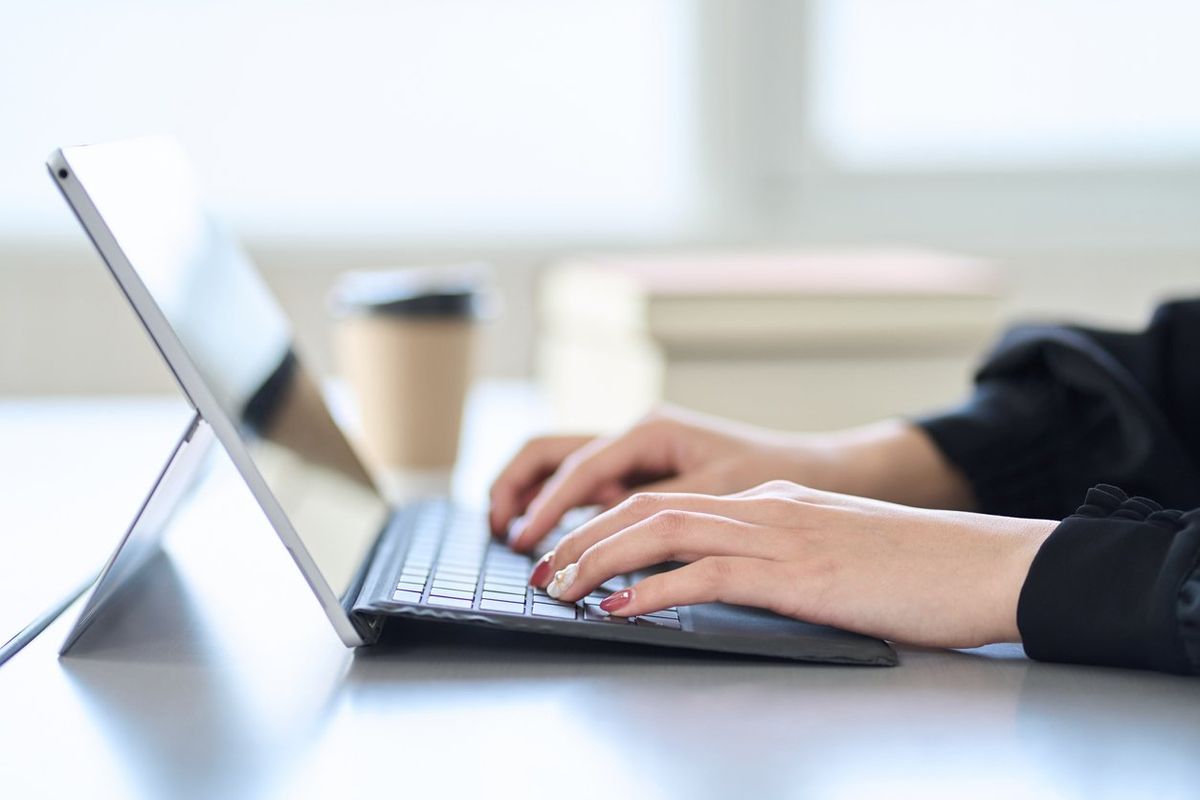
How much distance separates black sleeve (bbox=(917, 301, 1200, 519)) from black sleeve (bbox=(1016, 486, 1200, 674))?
25cm

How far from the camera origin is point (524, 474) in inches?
30.8

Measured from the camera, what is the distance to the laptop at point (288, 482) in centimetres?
47

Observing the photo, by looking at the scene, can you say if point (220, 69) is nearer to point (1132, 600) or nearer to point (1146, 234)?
point (1146, 234)

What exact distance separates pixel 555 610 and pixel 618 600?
28mm

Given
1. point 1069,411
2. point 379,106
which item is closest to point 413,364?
point 1069,411

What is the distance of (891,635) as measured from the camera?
1.67 feet

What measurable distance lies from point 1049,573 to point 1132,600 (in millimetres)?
32

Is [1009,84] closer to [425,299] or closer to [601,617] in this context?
[425,299]

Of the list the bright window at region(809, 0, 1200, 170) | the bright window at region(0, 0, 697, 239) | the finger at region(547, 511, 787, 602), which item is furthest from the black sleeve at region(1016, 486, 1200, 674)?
the bright window at region(809, 0, 1200, 170)

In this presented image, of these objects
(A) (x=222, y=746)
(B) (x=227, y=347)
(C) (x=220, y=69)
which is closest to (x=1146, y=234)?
(C) (x=220, y=69)

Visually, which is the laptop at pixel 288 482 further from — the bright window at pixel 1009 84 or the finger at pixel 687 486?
the bright window at pixel 1009 84

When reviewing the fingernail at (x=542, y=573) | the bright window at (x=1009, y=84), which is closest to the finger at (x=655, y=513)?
the fingernail at (x=542, y=573)

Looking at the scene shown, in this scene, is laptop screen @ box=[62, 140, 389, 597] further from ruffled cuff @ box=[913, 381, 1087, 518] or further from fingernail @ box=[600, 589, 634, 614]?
ruffled cuff @ box=[913, 381, 1087, 518]

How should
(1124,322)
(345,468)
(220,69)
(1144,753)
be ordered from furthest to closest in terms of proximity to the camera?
(1124,322)
(220,69)
(345,468)
(1144,753)
